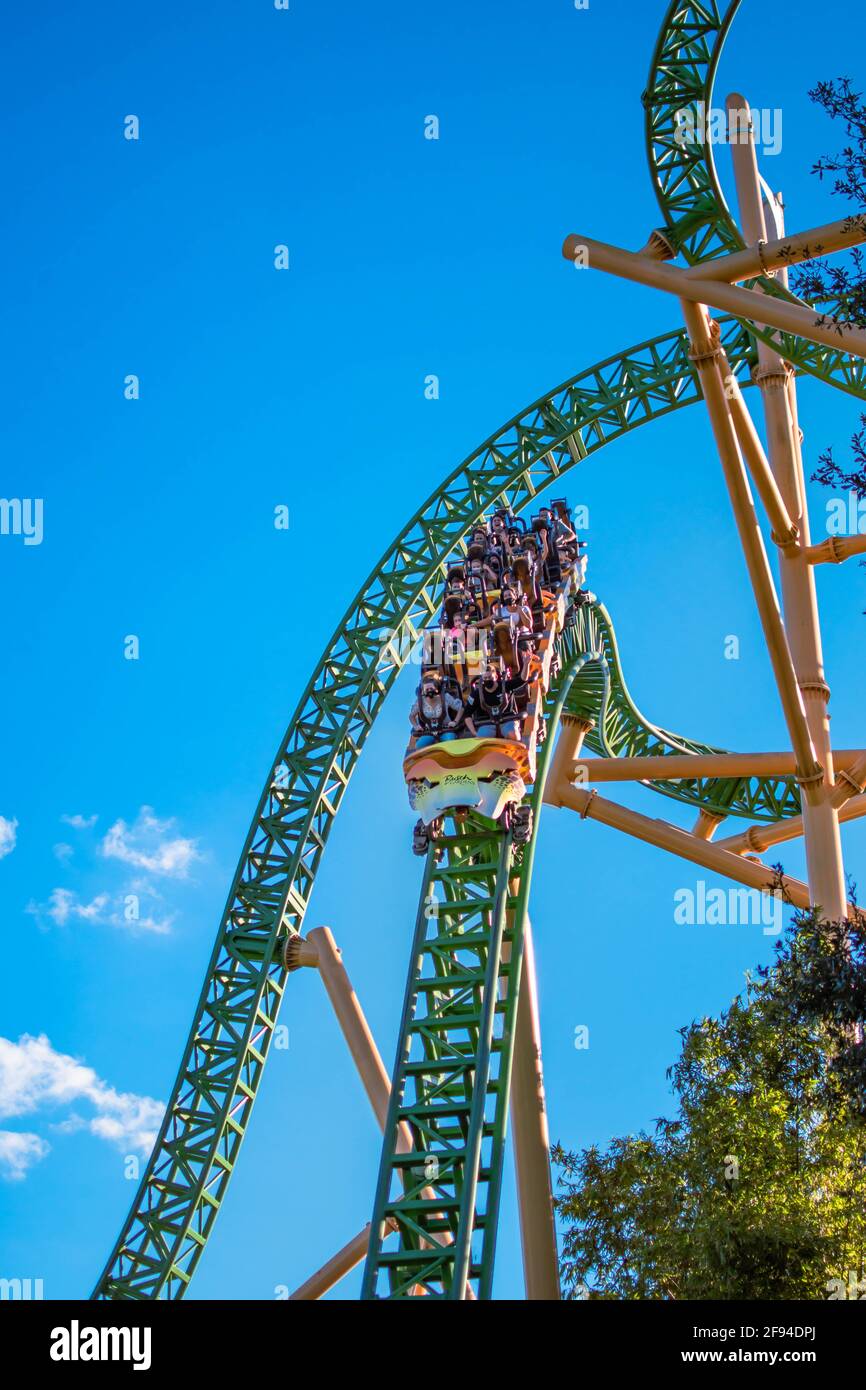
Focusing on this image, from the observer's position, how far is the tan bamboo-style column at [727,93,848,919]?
12195 mm

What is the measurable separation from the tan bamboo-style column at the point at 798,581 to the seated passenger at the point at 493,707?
2347 millimetres

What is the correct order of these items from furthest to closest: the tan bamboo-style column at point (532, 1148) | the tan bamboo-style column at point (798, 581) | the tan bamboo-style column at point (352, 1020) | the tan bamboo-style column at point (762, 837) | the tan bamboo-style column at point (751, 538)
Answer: the tan bamboo-style column at point (762, 837)
the tan bamboo-style column at point (352, 1020)
the tan bamboo-style column at point (798, 581)
the tan bamboo-style column at point (532, 1148)
the tan bamboo-style column at point (751, 538)

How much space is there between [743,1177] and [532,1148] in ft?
6.43

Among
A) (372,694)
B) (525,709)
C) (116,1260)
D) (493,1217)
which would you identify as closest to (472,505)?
(372,694)

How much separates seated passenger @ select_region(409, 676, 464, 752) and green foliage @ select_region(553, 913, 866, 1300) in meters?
2.46

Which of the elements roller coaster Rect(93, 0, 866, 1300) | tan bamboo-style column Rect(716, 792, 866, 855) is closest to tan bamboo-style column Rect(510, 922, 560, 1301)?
roller coaster Rect(93, 0, 866, 1300)

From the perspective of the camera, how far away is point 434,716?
1164cm

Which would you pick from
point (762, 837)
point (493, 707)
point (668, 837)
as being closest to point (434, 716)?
point (493, 707)

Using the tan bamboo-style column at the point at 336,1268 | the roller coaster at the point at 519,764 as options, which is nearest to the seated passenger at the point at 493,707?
the roller coaster at the point at 519,764

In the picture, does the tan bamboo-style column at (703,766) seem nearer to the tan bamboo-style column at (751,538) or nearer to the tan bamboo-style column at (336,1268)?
the tan bamboo-style column at (751,538)

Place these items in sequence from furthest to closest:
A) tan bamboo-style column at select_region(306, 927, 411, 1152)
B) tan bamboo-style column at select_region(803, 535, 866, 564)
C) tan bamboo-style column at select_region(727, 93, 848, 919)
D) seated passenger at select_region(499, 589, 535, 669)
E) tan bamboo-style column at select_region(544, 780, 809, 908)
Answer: tan bamboo-style column at select_region(544, 780, 809, 908)
tan bamboo-style column at select_region(306, 927, 411, 1152)
tan bamboo-style column at select_region(803, 535, 866, 564)
tan bamboo-style column at select_region(727, 93, 848, 919)
seated passenger at select_region(499, 589, 535, 669)

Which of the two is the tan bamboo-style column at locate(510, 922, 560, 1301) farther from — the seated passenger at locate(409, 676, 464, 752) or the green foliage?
the seated passenger at locate(409, 676, 464, 752)

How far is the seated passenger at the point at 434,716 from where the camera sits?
11570mm

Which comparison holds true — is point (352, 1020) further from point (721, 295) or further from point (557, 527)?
point (721, 295)
